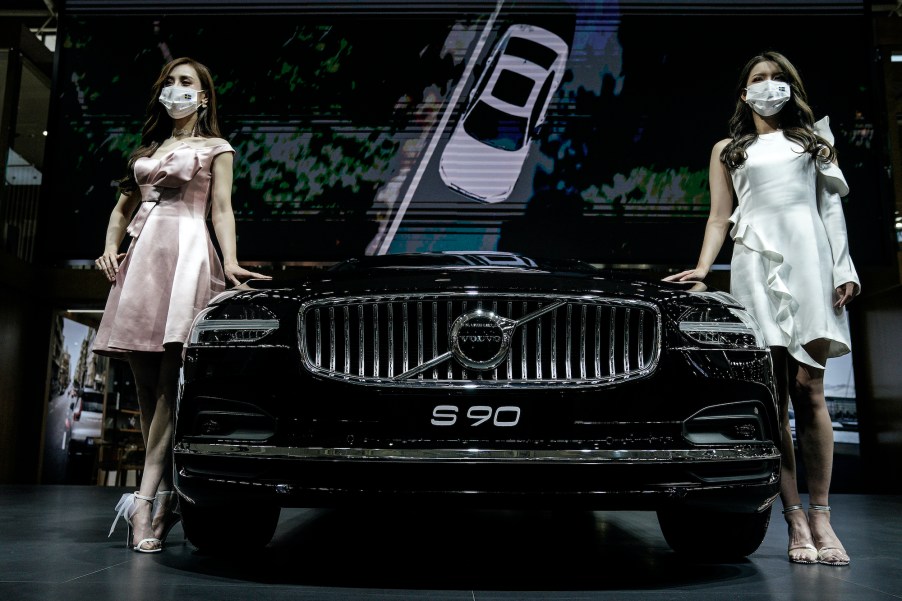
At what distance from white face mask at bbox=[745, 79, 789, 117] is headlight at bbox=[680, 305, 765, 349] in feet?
3.08

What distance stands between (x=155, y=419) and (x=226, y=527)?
0.46 metres

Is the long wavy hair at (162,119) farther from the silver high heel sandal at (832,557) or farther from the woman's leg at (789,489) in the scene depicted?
the silver high heel sandal at (832,557)

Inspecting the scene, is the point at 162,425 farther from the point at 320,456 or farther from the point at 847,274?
the point at 847,274

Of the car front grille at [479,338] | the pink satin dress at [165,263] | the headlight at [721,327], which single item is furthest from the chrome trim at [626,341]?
the pink satin dress at [165,263]

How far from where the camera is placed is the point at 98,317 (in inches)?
310

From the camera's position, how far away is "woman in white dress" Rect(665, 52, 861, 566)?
7.74ft

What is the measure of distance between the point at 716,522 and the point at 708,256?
907 mm

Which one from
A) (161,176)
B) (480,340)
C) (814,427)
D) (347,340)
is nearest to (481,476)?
(480,340)

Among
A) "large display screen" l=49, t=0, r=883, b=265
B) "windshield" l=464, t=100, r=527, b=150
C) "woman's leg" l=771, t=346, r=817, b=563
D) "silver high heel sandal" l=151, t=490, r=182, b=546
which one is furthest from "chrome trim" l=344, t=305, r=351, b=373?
"windshield" l=464, t=100, r=527, b=150

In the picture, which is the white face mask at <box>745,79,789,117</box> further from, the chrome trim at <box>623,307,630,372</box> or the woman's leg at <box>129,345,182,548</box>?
the woman's leg at <box>129,345,182,548</box>

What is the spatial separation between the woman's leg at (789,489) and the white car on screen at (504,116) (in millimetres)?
3307

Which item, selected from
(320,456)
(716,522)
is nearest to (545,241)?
(716,522)

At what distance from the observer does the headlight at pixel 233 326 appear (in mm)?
1880

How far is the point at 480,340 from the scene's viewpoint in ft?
5.94
